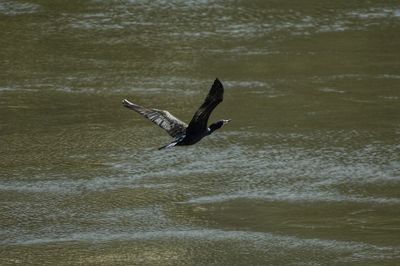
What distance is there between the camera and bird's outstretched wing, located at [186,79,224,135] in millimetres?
6762

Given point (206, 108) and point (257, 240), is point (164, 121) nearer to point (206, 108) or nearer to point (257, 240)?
point (206, 108)

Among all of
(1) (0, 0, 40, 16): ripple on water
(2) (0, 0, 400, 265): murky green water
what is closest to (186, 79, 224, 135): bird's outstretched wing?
(2) (0, 0, 400, 265): murky green water

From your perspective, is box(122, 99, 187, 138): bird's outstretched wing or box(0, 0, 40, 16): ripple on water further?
box(0, 0, 40, 16): ripple on water

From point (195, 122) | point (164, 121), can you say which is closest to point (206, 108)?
point (195, 122)

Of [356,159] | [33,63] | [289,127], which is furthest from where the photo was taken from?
[33,63]

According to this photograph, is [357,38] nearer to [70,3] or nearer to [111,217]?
[70,3]

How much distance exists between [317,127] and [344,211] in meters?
1.76

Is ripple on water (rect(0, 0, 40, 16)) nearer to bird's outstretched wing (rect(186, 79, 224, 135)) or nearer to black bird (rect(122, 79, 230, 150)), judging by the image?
black bird (rect(122, 79, 230, 150))

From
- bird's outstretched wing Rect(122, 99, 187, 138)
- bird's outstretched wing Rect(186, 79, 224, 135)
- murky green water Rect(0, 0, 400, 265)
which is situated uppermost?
bird's outstretched wing Rect(186, 79, 224, 135)

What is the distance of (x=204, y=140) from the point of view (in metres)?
10.5

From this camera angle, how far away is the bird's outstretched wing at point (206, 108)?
6.76 meters

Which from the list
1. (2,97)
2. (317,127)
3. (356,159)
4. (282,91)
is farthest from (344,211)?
(2,97)

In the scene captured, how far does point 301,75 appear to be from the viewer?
11.9 m

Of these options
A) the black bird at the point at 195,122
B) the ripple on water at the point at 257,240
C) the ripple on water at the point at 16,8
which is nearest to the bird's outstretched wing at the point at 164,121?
the black bird at the point at 195,122
